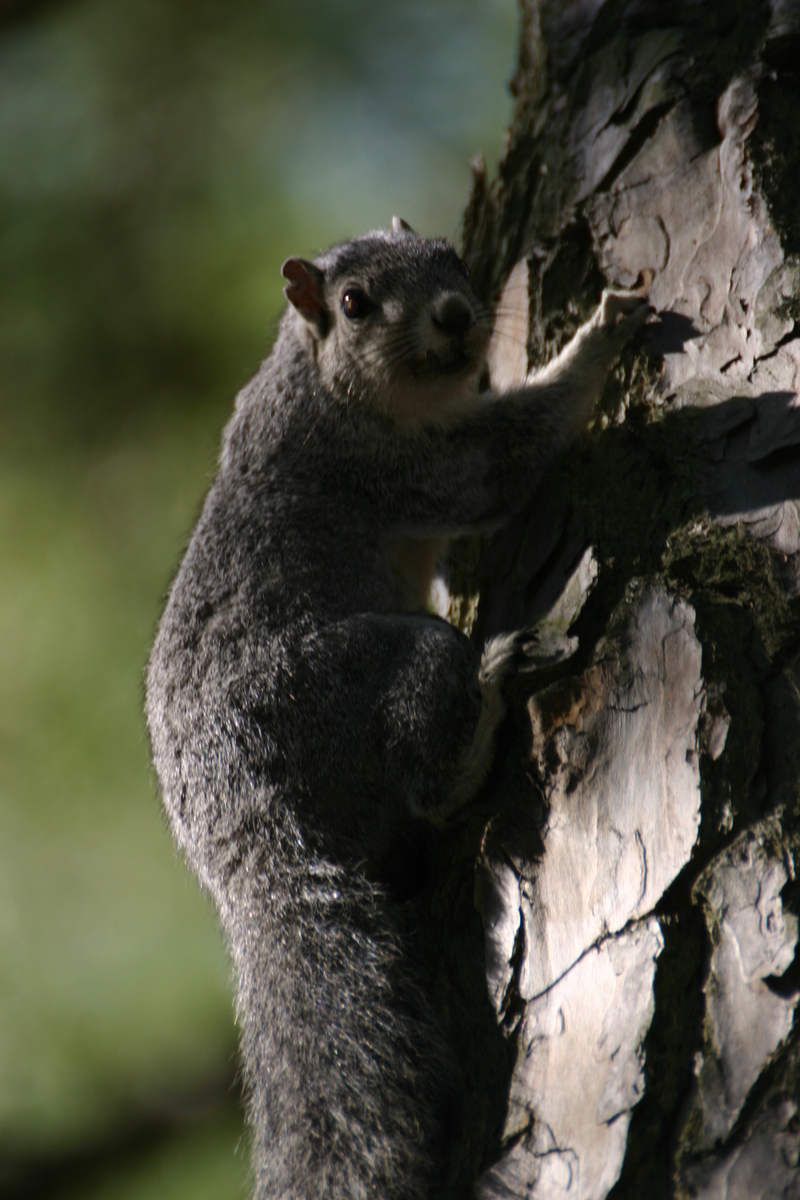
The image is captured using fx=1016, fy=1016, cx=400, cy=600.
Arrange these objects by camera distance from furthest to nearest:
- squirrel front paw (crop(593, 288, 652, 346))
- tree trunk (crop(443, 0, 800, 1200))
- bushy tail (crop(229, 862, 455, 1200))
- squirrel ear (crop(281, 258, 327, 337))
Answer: squirrel ear (crop(281, 258, 327, 337)), squirrel front paw (crop(593, 288, 652, 346)), bushy tail (crop(229, 862, 455, 1200)), tree trunk (crop(443, 0, 800, 1200))

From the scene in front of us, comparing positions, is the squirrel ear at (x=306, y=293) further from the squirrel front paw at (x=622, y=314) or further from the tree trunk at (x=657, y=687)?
the squirrel front paw at (x=622, y=314)

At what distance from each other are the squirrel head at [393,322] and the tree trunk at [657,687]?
0.28 metres

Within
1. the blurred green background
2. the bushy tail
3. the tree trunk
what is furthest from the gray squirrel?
the blurred green background

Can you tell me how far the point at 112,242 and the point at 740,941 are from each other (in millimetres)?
4770

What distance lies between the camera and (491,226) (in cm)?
368

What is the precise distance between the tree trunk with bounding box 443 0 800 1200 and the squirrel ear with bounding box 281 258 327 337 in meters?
0.77

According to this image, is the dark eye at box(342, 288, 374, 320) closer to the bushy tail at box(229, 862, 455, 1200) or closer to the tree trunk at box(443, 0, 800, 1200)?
the tree trunk at box(443, 0, 800, 1200)

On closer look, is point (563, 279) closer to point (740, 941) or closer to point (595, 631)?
point (595, 631)

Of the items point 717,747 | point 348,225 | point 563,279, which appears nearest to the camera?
point 717,747

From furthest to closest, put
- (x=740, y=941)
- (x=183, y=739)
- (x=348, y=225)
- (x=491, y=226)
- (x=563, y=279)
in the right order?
1. (x=348, y=225)
2. (x=491, y=226)
3. (x=563, y=279)
4. (x=183, y=739)
5. (x=740, y=941)

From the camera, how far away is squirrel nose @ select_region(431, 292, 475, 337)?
3.25 m

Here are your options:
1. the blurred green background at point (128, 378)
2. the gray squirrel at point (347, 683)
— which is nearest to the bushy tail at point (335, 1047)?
the gray squirrel at point (347, 683)

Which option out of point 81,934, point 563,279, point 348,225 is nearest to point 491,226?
point 563,279

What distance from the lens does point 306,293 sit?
11.9ft
